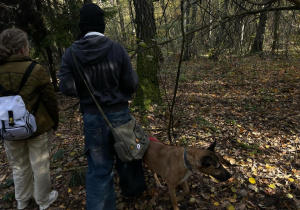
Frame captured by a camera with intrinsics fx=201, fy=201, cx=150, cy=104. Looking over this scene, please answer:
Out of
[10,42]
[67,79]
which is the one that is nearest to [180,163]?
[67,79]

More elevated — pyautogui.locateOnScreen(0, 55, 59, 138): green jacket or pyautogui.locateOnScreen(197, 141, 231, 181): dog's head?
pyautogui.locateOnScreen(0, 55, 59, 138): green jacket

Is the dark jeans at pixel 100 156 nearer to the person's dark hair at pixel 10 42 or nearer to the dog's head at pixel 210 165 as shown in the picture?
the dog's head at pixel 210 165

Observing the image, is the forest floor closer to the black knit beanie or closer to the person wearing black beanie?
the person wearing black beanie

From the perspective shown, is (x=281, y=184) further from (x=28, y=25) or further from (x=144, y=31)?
(x=28, y=25)

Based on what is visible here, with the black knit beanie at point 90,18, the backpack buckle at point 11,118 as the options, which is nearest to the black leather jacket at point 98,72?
the black knit beanie at point 90,18

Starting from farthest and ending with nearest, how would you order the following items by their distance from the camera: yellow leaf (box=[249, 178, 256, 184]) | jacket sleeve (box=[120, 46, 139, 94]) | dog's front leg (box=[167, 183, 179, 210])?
yellow leaf (box=[249, 178, 256, 184]) < dog's front leg (box=[167, 183, 179, 210]) < jacket sleeve (box=[120, 46, 139, 94])

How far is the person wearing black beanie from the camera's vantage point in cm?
220

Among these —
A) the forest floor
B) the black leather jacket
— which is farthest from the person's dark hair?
the forest floor

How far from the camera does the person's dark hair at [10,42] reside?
2467 mm

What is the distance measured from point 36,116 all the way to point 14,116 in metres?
0.32

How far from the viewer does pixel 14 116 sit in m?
2.41

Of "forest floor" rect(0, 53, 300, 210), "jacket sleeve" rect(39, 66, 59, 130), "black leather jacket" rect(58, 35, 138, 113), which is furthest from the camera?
"forest floor" rect(0, 53, 300, 210)

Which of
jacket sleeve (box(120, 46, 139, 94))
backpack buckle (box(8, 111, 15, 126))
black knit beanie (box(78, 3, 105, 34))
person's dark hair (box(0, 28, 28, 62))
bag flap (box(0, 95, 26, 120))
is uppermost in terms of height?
black knit beanie (box(78, 3, 105, 34))

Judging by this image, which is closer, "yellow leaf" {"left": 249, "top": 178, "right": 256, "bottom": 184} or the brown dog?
the brown dog
